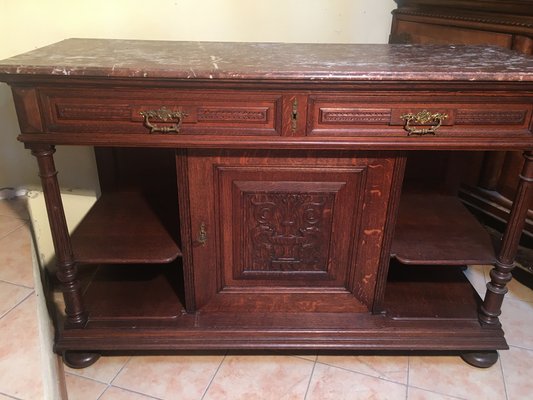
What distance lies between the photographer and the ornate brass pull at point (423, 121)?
1.07 m

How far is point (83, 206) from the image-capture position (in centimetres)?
169

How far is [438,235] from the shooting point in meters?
1.39

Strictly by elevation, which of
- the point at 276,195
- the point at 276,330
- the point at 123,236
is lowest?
the point at 276,330

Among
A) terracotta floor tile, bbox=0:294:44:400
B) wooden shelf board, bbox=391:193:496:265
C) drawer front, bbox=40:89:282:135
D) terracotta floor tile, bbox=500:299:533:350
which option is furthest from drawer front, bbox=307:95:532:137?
terracotta floor tile, bbox=0:294:44:400

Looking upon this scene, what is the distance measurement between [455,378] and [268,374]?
0.55 m

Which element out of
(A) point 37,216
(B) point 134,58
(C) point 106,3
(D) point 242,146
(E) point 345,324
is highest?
(C) point 106,3

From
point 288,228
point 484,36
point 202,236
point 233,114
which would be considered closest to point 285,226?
point 288,228

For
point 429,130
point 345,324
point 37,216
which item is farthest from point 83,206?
point 429,130

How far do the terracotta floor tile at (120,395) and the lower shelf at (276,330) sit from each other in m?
0.12

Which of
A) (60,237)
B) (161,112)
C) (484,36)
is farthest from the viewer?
(484,36)

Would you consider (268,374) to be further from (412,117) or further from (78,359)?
(412,117)

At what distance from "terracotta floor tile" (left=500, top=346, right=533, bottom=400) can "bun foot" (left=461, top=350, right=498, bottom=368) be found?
0.17 feet

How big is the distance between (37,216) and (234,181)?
91 cm

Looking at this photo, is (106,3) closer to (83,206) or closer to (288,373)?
(83,206)
